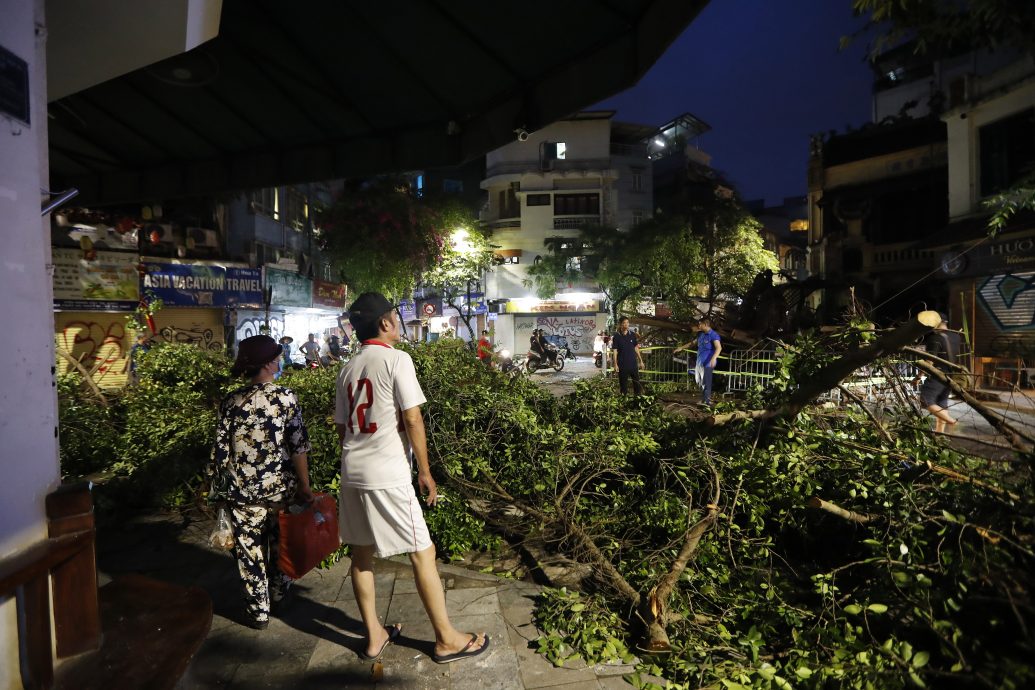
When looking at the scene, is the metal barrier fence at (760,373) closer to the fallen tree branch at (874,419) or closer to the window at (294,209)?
the fallen tree branch at (874,419)

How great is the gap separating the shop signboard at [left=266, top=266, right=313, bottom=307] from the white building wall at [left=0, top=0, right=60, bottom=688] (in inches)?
660

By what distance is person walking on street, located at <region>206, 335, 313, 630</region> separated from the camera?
3.30 metres

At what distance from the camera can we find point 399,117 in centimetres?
468

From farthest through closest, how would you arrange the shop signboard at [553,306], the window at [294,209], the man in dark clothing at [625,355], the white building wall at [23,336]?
the shop signboard at [553,306]
the window at [294,209]
the man in dark clothing at [625,355]
the white building wall at [23,336]

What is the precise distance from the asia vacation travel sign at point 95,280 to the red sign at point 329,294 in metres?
8.98

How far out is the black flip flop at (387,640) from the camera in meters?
3.01

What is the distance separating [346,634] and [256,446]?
1266 millimetres

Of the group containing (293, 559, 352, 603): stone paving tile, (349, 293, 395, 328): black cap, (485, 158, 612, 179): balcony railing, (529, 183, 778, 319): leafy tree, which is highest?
(485, 158, 612, 179): balcony railing

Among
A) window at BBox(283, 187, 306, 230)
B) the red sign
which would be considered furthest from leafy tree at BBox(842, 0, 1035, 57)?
the red sign

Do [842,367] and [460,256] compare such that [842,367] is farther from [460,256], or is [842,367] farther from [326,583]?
[460,256]

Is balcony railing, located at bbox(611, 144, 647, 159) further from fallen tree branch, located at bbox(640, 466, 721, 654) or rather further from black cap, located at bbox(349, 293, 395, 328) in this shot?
black cap, located at bbox(349, 293, 395, 328)

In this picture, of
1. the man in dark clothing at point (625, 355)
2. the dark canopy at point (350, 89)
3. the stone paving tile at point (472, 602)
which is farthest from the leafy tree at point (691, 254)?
the stone paving tile at point (472, 602)

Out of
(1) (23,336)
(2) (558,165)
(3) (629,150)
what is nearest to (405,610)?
(1) (23,336)

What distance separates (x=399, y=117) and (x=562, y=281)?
27.1m
